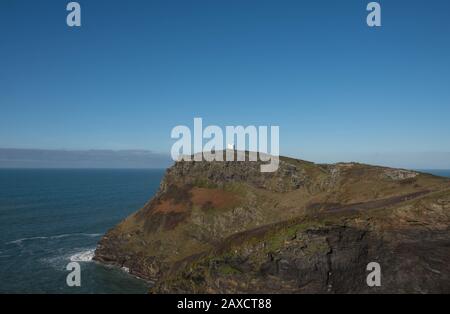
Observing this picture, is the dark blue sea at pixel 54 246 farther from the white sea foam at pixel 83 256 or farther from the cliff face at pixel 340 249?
the cliff face at pixel 340 249

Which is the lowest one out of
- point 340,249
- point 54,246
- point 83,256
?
point 83,256

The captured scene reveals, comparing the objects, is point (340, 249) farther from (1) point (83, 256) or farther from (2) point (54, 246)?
(2) point (54, 246)

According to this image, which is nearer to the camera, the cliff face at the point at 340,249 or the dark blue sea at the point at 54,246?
the cliff face at the point at 340,249

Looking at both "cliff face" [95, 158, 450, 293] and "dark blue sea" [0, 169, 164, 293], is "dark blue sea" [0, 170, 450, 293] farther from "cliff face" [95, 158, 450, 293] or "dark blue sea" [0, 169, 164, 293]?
"cliff face" [95, 158, 450, 293]

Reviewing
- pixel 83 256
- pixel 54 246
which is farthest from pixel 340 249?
pixel 54 246

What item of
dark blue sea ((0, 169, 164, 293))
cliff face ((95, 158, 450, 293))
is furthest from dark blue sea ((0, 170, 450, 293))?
cliff face ((95, 158, 450, 293))

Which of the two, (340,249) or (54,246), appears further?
(54,246)

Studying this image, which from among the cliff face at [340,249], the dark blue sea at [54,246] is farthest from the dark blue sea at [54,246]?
the cliff face at [340,249]
